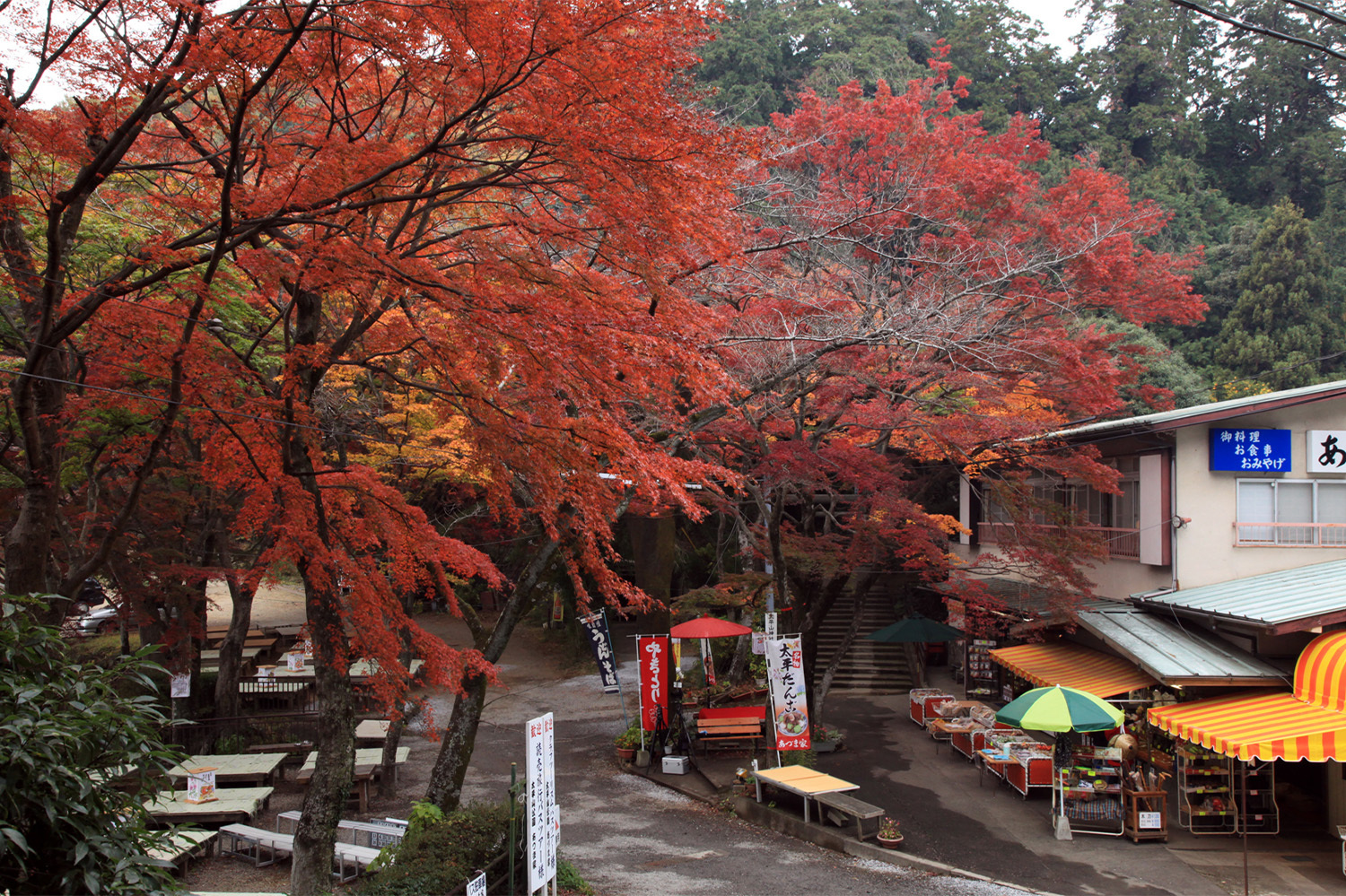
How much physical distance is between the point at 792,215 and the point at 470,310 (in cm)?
807

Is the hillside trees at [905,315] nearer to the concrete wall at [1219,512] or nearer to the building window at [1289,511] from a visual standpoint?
the concrete wall at [1219,512]

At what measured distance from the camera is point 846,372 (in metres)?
13.7

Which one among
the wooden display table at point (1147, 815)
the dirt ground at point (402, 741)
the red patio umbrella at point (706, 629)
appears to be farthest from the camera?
the red patio umbrella at point (706, 629)

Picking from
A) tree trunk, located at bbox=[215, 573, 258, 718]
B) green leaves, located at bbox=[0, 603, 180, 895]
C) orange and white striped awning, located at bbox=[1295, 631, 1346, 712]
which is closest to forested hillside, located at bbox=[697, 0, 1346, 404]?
orange and white striped awning, located at bbox=[1295, 631, 1346, 712]

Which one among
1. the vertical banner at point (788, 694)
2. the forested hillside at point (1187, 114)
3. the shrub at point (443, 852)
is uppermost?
the forested hillside at point (1187, 114)

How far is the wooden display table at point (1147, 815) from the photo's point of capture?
12.0m

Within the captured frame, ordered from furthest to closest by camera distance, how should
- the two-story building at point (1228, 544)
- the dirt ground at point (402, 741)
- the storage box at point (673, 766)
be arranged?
the storage box at point (673, 766) → the two-story building at point (1228, 544) → the dirt ground at point (402, 741)

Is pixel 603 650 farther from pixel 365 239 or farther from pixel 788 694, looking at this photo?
pixel 365 239

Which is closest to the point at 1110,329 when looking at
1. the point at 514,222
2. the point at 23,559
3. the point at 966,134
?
the point at 966,134

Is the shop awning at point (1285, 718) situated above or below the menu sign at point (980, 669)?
above

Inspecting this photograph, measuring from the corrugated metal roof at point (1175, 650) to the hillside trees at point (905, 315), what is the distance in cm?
93

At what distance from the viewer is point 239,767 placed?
1494cm

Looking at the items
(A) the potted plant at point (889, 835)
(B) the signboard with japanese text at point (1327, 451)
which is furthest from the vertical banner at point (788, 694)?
(B) the signboard with japanese text at point (1327, 451)

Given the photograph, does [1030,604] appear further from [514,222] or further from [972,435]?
[514,222]
